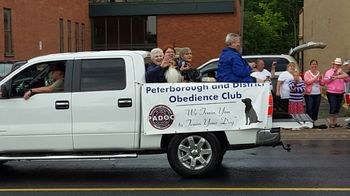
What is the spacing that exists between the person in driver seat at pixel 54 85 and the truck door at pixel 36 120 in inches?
2.1

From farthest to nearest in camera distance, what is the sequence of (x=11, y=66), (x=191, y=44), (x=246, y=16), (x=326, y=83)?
1. (x=246, y=16)
2. (x=191, y=44)
3. (x=11, y=66)
4. (x=326, y=83)

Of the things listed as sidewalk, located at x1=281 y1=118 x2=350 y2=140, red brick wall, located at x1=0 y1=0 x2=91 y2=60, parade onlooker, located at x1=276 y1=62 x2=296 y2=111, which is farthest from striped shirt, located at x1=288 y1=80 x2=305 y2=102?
red brick wall, located at x1=0 y1=0 x2=91 y2=60

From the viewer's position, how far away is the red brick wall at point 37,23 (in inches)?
1172

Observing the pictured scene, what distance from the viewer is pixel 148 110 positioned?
7.59 metres

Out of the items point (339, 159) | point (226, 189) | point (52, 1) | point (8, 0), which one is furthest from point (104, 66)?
point (52, 1)

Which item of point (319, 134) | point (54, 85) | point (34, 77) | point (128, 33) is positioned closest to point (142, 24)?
point (128, 33)

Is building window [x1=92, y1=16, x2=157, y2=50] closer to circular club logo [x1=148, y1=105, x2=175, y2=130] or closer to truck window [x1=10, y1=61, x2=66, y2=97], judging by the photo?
truck window [x1=10, y1=61, x2=66, y2=97]

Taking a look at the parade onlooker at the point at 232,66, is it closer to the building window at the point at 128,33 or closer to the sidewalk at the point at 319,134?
the sidewalk at the point at 319,134

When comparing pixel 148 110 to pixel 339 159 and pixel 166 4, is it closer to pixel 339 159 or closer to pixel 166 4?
pixel 339 159

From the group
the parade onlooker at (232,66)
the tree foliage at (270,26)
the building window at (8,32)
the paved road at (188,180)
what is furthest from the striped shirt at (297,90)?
the tree foliage at (270,26)

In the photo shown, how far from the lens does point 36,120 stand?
7703 millimetres

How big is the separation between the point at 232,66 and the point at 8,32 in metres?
23.5

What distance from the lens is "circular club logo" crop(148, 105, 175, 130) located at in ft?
24.9

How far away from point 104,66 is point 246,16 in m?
60.4
